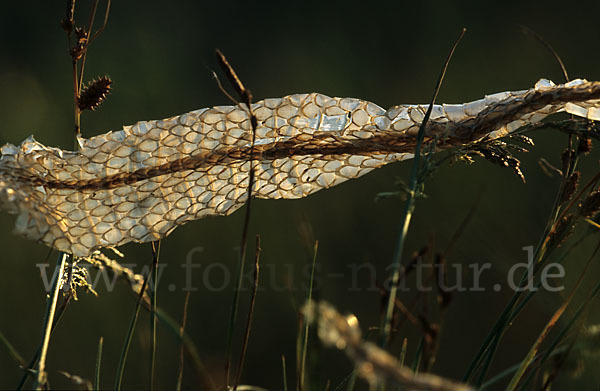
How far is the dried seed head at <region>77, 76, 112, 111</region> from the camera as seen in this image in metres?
0.39

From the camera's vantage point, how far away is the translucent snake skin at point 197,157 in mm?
408

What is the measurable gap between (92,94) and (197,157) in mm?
74

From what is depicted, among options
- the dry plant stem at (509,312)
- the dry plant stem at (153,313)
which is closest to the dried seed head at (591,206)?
the dry plant stem at (509,312)

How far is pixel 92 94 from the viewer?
40 cm

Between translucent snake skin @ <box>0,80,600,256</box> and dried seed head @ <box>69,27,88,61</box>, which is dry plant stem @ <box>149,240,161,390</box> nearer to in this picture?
translucent snake skin @ <box>0,80,600,256</box>

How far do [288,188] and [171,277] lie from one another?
4.10ft

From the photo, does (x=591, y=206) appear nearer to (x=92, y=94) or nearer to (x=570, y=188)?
(x=570, y=188)

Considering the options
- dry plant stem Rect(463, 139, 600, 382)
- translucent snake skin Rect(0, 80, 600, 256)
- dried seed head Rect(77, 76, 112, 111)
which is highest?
dried seed head Rect(77, 76, 112, 111)

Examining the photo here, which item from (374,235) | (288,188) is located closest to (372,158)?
(288,188)

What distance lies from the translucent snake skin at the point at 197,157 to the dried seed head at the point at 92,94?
3 centimetres

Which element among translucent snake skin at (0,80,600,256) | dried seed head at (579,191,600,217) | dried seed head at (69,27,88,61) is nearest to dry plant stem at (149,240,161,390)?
translucent snake skin at (0,80,600,256)

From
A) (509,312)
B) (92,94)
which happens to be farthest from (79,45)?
(509,312)

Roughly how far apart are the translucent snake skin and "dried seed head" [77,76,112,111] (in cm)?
3

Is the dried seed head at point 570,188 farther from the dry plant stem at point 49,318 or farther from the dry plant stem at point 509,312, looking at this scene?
the dry plant stem at point 49,318
